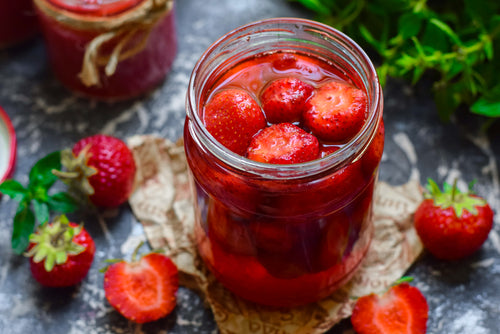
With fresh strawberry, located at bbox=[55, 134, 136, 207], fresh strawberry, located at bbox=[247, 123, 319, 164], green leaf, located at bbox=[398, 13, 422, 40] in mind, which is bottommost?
fresh strawberry, located at bbox=[55, 134, 136, 207]

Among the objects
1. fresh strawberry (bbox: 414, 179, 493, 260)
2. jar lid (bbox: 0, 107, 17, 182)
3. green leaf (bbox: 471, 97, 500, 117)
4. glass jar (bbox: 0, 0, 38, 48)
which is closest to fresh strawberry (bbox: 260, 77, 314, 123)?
fresh strawberry (bbox: 414, 179, 493, 260)

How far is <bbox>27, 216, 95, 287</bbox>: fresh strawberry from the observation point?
121cm

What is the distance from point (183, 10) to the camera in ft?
5.54

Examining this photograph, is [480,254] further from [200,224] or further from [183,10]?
[183,10]

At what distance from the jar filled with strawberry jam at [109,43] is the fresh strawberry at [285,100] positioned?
1.52ft

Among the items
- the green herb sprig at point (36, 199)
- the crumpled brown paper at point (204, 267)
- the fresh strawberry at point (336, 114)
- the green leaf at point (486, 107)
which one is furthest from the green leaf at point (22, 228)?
the green leaf at point (486, 107)

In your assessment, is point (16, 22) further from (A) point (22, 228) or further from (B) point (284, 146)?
(B) point (284, 146)

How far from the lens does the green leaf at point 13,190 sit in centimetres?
128

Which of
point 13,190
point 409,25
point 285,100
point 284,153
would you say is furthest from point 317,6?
point 13,190

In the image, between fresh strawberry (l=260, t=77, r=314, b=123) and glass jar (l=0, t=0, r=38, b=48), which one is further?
glass jar (l=0, t=0, r=38, b=48)

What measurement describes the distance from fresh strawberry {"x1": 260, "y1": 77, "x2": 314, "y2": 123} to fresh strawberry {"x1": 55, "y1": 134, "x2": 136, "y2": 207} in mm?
404

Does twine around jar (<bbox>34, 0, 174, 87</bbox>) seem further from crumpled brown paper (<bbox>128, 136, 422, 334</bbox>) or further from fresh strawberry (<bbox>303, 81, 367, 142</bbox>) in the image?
fresh strawberry (<bbox>303, 81, 367, 142</bbox>)

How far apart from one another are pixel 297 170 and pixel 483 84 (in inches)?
27.6

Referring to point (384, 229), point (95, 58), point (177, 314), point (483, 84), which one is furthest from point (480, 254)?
point (95, 58)
